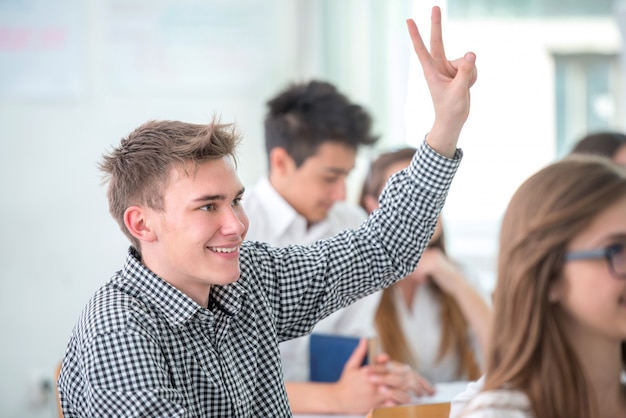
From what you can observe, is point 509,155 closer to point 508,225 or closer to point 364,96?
point 364,96

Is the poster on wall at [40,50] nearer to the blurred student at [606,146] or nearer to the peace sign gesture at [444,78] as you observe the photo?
the blurred student at [606,146]

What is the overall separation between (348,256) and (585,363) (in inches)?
24.4

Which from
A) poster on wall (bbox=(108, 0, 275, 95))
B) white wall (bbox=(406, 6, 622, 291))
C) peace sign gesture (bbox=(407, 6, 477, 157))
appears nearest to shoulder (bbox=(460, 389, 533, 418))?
peace sign gesture (bbox=(407, 6, 477, 157))

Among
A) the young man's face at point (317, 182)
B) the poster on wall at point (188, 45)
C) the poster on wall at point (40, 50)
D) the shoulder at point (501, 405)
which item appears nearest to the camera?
the shoulder at point (501, 405)

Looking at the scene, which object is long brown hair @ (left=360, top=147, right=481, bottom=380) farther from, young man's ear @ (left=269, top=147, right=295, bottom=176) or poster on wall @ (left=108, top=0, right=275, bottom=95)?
poster on wall @ (left=108, top=0, right=275, bottom=95)

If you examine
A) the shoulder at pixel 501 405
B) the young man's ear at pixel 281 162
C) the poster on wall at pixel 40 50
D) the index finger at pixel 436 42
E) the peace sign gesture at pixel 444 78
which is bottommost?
the shoulder at pixel 501 405

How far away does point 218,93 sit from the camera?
4.01m

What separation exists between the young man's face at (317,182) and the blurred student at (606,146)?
834mm

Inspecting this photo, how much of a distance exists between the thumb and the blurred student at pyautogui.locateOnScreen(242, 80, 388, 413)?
10.3 inches

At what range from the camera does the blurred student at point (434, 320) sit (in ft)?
8.97

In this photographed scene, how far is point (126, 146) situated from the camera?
159cm

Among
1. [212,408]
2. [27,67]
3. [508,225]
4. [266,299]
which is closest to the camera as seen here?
[508,225]

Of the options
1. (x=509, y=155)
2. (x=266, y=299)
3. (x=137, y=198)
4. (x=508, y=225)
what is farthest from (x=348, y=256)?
(x=509, y=155)

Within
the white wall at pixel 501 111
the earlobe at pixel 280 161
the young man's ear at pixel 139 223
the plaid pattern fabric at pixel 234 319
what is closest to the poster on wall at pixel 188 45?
the white wall at pixel 501 111
